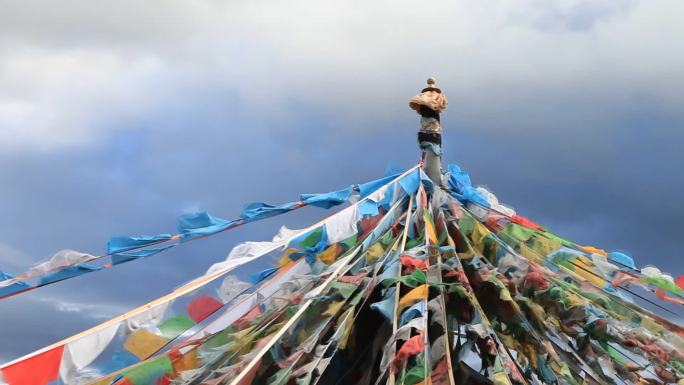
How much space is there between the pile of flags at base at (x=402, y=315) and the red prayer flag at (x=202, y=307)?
0.03ft

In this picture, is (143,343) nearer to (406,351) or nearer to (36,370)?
(36,370)

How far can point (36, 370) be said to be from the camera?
15.7ft

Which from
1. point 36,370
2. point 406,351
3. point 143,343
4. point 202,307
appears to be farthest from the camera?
point 202,307

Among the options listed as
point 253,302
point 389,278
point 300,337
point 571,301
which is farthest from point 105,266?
point 571,301

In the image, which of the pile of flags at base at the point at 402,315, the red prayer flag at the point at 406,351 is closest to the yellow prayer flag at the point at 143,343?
the pile of flags at base at the point at 402,315

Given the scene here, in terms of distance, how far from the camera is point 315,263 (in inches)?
264

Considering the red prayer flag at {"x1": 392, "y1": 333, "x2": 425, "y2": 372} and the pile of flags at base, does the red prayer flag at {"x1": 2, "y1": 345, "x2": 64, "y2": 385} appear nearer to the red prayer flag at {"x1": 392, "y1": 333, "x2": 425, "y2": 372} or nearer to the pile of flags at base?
the pile of flags at base

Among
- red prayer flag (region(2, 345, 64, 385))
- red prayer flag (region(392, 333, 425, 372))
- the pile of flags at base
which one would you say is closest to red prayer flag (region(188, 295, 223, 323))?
the pile of flags at base

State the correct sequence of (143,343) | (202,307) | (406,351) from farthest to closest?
1. (202,307)
2. (143,343)
3. (406,351)

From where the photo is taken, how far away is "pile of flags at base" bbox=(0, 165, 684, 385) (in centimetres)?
525

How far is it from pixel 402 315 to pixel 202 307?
5.07 feet

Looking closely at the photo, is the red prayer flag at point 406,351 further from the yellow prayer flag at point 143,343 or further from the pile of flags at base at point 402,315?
the yellow prayer flag at point 143,343

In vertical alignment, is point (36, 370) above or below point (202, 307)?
below

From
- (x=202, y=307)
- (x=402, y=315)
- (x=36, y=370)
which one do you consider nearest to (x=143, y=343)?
(x=202, y=307)
